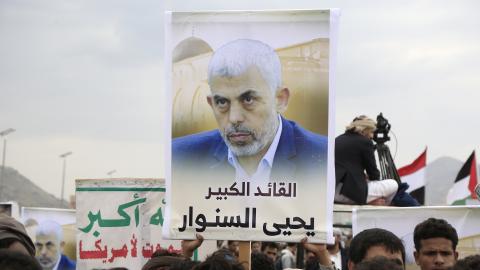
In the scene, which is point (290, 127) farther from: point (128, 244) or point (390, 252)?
point (128, 244)

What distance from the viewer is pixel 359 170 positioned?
10.6 meters

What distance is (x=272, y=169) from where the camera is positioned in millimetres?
7090

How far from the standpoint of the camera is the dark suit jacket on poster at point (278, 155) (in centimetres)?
703

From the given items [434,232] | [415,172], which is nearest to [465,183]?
[415,172]

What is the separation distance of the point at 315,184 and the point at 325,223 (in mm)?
257

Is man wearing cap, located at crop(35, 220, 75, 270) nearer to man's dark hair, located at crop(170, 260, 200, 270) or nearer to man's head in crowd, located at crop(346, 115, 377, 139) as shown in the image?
man's head in crowd, located at crop(346, 115, 377, 139)

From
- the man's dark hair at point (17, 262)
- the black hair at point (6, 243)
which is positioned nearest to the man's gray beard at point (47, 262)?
the black hair at point (6, 243)

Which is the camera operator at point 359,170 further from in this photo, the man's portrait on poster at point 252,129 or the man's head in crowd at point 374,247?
the man's portrait on poster at point 252,129

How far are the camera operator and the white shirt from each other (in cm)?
349

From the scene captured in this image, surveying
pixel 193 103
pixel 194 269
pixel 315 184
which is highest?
pixel 193 103

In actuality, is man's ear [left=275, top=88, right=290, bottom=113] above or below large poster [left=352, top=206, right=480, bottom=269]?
above

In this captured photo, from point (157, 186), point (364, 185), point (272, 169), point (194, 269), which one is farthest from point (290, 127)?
point (364, 185)

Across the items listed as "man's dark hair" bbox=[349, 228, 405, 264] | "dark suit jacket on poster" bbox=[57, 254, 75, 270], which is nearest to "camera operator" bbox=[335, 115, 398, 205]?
"dark suit jacket on poster" bbox=[57, 254, 75, 270]

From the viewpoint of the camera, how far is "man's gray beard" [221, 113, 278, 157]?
7.04m
